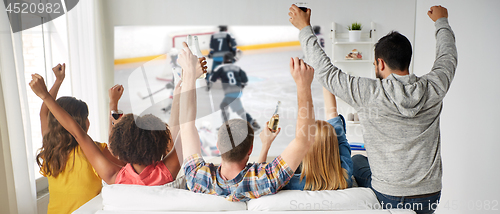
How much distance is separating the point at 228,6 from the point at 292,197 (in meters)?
2.71

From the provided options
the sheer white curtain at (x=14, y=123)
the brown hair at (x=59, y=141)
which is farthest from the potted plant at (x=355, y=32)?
the sheer white curtain at (x=14, y=123)

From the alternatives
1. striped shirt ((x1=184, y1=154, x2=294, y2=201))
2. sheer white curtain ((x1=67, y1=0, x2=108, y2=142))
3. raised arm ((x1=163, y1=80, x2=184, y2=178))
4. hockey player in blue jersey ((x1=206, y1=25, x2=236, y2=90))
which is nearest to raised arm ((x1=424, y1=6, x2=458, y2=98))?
striped shirt ((x1=184, y1=154, x2=294, y2=201))

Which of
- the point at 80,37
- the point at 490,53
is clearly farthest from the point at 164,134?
the point at 80,37

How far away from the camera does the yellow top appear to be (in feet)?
4.49

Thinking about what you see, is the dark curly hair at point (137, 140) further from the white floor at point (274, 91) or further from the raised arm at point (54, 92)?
the white floor at point (274, 91)

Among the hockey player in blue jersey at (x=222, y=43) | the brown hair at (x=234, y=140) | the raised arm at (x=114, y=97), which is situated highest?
the hockey player in blue jersey at (x=222, y=43)

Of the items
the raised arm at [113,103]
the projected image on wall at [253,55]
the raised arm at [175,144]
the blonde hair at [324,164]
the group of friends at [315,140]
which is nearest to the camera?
the group of friends at [315,140]

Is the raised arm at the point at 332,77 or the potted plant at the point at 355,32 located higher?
the potted plant at the point at 355,32

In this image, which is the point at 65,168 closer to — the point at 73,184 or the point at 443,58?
the point at 73,184

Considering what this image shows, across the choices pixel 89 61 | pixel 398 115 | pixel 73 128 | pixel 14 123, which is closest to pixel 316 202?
pixel 398 115

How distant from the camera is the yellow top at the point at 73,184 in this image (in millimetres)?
1369

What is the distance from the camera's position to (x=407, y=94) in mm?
996

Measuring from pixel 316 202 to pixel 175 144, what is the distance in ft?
2.14

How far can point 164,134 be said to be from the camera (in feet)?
4.35
